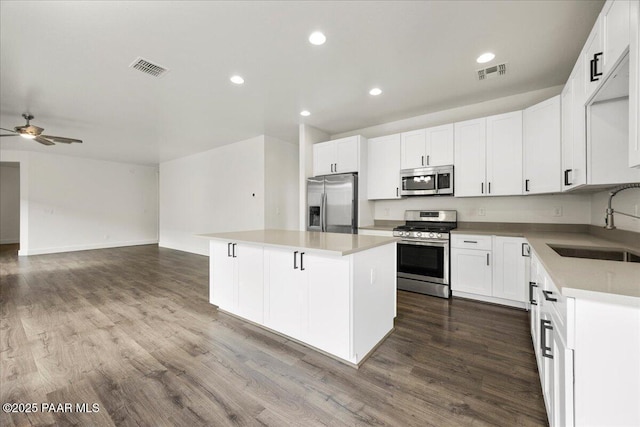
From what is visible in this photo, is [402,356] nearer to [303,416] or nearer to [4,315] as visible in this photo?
[303,416]

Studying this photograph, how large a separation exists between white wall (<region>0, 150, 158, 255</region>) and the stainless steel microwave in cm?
893

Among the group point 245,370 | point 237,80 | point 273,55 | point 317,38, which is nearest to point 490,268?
point 245,370

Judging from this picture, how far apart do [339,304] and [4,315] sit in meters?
3.95

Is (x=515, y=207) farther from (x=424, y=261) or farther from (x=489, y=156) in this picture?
(x=424, y=261)

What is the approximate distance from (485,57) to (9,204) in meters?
13.8

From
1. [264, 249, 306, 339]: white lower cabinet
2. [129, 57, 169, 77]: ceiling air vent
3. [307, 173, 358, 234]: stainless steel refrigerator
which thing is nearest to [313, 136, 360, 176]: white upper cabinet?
[307, 173, 358, 234]: stainless steel refrigerator

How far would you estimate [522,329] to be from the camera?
259 cm

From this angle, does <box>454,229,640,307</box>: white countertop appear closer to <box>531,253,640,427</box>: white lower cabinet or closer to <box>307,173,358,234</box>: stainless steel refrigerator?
<box>531,253,640,427</box>: white lower cabinet

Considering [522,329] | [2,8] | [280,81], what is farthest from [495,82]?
[2,8]

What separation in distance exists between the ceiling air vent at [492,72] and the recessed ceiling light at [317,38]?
6.22 feet

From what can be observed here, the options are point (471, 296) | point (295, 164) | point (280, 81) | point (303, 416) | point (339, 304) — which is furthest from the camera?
point (295, 164)

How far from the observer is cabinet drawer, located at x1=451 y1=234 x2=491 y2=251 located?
10.6 feet

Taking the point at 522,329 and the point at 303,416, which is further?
the point at 522,329

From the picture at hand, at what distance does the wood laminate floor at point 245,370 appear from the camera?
1.54 meters
